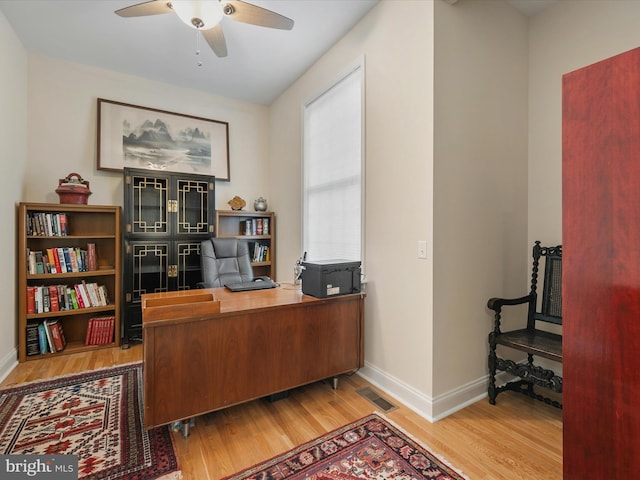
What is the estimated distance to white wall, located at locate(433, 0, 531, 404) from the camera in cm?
203

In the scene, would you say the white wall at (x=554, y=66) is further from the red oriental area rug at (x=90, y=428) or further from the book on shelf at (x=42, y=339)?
the book on shelf at (x=42, y=339)

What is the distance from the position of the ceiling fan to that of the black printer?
166cm

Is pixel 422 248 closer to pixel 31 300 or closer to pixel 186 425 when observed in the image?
pixel 186 425

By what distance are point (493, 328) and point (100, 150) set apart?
4.14 meters

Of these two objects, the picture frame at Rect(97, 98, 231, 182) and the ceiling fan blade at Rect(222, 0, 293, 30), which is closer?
the ceiling fan blade at Rect(222, 0, 293, 30)

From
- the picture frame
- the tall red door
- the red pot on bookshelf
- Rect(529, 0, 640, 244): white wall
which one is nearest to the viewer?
the tall red door

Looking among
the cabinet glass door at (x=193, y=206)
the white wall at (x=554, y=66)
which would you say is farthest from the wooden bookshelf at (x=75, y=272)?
the white wall at (x=554, y=66)

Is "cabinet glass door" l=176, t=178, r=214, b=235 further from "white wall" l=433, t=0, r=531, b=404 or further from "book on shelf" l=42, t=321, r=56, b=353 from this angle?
"white wall" l=433, t=0, r=531, b=404

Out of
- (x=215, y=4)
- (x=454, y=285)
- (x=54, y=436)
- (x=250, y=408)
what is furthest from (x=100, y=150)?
(x=454, y=285)

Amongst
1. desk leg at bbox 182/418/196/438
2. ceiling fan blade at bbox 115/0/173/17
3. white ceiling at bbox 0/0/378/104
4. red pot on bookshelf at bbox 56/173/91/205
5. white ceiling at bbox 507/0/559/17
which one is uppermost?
white ceiling at bbox 0/0/378/104

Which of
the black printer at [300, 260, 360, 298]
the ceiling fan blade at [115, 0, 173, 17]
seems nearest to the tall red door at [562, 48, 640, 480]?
the black printer at [300, 260, 360, 298]

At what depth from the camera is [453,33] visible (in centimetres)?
208

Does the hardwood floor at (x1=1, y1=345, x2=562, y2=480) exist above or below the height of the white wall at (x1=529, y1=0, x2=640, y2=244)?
below

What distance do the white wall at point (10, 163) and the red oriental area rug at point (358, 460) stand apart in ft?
8.21
